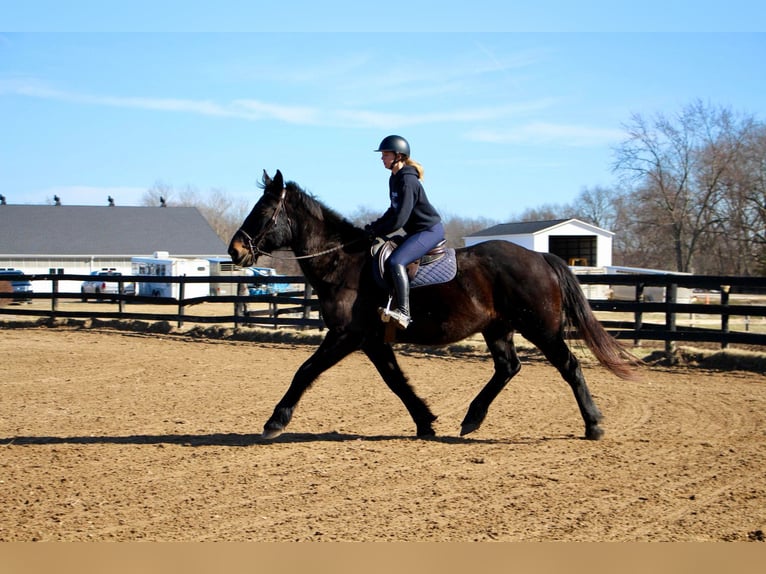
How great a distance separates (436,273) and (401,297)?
0.48 meters

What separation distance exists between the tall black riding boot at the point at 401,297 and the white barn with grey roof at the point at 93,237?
165 feet

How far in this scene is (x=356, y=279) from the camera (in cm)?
698

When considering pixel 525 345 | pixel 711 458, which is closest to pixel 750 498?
pixel 711 458

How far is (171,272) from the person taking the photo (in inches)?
1545

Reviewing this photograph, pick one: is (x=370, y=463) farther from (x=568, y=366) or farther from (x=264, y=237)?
(x=264, y=237)

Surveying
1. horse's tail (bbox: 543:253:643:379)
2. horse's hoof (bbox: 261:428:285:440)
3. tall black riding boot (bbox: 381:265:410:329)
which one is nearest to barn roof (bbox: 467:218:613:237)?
horse's tail (bbox: 543:253:643:379)

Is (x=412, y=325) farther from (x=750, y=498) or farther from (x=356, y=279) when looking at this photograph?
(x=750, y=498)

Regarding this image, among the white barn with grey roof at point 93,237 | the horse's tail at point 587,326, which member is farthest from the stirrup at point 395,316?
the white barn with grey roof at point 93,237

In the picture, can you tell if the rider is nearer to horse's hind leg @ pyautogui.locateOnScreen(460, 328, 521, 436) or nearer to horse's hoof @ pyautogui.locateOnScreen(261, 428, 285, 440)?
horse's hind leg @ pyautogui.locateOnScreen(460, 328, 521, 436)

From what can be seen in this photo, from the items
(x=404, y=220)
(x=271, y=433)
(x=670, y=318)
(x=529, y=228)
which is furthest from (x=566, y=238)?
(x=271, y=433)

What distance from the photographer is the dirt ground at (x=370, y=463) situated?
4359 mm

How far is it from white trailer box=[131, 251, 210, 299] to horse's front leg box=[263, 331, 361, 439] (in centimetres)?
2983

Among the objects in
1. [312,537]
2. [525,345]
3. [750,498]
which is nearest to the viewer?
[312,537]

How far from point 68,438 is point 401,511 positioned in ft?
12.9
